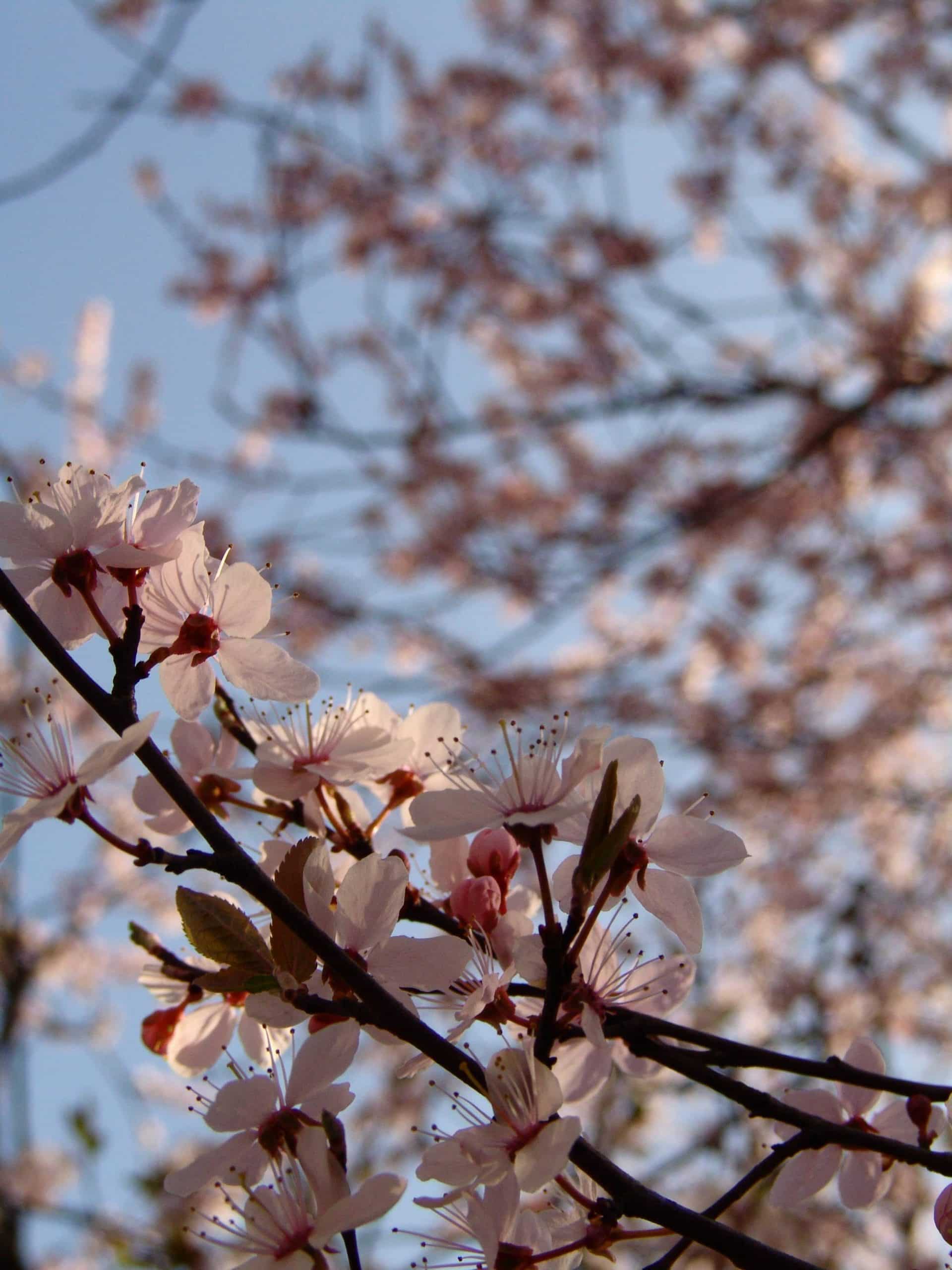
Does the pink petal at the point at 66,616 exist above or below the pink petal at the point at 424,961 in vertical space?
above

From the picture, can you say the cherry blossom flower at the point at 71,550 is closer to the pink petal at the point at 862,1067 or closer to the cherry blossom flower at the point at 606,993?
the cherry blossom flower at the point at 606,993

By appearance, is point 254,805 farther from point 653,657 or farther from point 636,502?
point 653,657

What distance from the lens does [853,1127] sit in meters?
0.96

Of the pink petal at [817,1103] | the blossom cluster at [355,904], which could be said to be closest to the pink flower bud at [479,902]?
the blossom cluster at [355,904]

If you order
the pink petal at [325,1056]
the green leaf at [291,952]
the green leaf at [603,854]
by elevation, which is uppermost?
the green leaf at [603,854]

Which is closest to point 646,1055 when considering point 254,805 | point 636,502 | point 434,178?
point 254,805

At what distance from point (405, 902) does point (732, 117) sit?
24.5 ft

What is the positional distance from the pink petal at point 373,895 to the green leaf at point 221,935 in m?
0.08

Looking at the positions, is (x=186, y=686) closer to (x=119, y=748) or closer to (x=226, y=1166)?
(x=119, y=748)

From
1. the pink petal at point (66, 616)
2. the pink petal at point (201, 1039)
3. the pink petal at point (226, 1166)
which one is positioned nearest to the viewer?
the pink petal at point (226, 1166)

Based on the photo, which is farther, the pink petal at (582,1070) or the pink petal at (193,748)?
the pink petal at (193,748)

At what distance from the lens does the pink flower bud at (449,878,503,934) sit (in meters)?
0.87

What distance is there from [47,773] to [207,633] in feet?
0.65

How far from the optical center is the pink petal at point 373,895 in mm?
812
